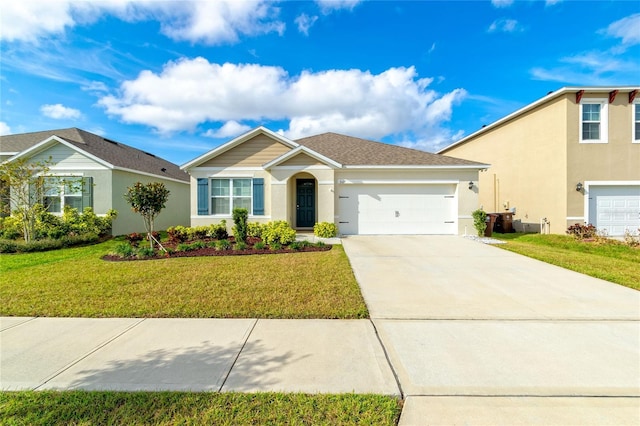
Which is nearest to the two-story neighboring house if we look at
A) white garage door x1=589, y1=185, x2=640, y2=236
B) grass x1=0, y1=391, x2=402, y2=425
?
white garage door x1=589, y1=185, x2=640, y2=236

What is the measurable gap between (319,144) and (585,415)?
13668 millimetres

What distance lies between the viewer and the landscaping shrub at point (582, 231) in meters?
10.6

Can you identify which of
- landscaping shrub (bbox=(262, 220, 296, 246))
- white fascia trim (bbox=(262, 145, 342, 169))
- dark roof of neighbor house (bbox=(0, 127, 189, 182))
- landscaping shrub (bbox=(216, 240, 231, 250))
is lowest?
landscaping shrub (bbox=(216, 240, 231, 250))

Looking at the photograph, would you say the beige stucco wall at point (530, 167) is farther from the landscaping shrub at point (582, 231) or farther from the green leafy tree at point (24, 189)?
the green leafy tree at point (24, 189)

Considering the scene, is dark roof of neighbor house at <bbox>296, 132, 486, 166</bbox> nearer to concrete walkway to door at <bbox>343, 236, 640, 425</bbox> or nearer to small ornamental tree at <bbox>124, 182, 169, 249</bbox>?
concrete walkway to door at <bbox>343, 236, 640, 425</bbox>

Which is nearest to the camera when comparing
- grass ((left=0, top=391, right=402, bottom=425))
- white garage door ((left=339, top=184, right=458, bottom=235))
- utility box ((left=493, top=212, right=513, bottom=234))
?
grass ((left=0, top=391, right=402, bottom=425))

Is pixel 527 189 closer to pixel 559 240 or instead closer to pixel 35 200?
pixel 559 240

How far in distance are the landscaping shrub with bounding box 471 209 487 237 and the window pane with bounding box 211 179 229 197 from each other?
10.8 m

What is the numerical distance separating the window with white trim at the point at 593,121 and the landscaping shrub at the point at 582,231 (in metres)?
3.67

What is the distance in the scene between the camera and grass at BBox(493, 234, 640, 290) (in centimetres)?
591

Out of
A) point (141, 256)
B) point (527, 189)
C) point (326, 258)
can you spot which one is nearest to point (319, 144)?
point (326, 258)

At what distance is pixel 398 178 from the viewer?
11.7m

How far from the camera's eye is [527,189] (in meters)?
13.4

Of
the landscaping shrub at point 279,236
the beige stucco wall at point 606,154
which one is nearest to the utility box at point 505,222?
the beige stucco wall at point 606,154
